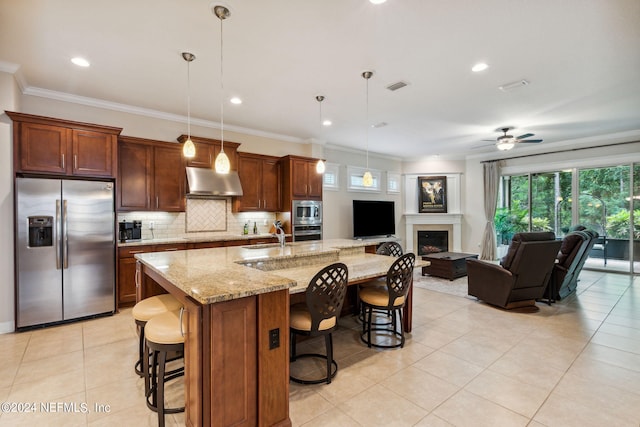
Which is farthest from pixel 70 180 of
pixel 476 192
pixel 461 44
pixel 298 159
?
pixel 476 192

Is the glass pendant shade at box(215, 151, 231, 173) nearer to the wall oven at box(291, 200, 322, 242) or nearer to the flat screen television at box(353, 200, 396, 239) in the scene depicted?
the wall oven at box(291, 200, 322, 242)

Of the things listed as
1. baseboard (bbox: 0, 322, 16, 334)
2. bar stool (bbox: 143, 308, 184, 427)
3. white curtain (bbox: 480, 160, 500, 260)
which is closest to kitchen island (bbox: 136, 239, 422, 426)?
bar stool (bbox: 143, 308, 184, 427)

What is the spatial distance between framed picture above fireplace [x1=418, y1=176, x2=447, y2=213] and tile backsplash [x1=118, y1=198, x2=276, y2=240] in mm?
5014

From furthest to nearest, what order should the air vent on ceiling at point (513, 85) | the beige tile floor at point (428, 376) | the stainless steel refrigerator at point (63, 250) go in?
the air vent on ceiling at point (513, 85), the stainless steel refrigerator at point (63, 250), the beige tile floor at point (428, 376)

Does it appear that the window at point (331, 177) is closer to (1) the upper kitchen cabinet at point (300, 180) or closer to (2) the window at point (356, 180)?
(2) the window at point (356, 180)

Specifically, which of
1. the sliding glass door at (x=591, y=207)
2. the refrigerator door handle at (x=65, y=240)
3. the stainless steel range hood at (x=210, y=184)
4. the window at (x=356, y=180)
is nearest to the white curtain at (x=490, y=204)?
the sliding glass door at (x=591, y=207)

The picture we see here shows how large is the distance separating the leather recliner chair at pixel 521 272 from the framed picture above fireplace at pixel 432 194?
446 cm

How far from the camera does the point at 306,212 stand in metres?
6.27

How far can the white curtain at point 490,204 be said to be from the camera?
8039 mm

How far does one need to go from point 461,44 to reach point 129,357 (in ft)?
15.0

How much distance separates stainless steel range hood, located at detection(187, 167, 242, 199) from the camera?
496 centimetres

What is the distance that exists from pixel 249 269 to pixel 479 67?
11.3ft

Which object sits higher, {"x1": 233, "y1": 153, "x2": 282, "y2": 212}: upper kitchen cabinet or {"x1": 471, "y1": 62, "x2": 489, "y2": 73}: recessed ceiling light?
{"x1": 471, "y1": 62, "x2": 489, "y2": 73}: recessed ceiling light

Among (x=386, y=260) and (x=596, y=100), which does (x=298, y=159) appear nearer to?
(x=386, y=260)
